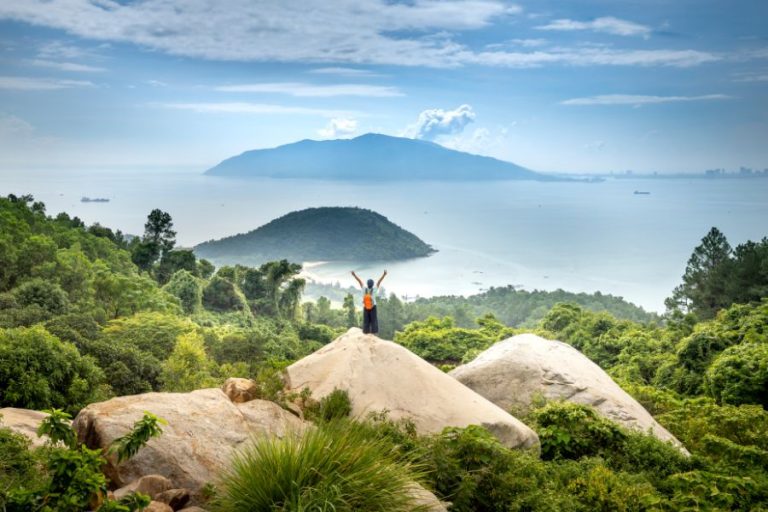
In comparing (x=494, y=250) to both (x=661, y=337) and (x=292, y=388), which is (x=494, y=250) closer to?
(x=661, y=337)

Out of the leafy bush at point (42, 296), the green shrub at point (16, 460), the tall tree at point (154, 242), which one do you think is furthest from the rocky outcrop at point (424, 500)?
the tall tree at point (154, 242)

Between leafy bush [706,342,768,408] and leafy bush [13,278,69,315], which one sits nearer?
leafy bush [706,342,768,408]

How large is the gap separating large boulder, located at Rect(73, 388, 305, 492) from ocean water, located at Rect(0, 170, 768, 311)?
61376mm

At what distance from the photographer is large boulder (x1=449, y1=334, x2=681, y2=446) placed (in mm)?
9594

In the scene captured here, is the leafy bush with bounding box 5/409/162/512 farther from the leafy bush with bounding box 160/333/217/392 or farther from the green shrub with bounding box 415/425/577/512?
→ the leafy bush with bounding box 160/333/217/392

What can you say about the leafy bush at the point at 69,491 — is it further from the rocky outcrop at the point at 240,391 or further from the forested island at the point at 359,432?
the rocky outcrop at the point at 240,391

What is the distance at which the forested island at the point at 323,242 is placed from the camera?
102438 mm

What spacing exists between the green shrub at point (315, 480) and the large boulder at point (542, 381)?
15.4ft

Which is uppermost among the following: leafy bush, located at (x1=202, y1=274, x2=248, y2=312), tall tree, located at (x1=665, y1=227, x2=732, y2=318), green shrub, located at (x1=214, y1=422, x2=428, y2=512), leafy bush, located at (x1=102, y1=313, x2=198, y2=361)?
green shrub, located at (x1=214, y1=422, x2=428, y2=512)

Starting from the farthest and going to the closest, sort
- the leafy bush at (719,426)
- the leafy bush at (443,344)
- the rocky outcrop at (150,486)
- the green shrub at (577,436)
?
the leafy bush at (443,344)
the leafy bush at (719,426)
the green shrub at (577,436)
the rocky outcrop at (150,486)

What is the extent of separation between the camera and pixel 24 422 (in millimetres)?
7734

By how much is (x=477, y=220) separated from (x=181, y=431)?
148 m

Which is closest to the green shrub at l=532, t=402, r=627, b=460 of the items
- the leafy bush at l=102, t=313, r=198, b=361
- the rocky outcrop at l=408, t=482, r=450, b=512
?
the rocky outcrop at l=408, t=482, r=450, b=512

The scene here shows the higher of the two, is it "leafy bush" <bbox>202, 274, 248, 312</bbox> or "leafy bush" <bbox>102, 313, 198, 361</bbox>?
"leafy bush" <bbox>102, 313, 198, 361</bbox>
